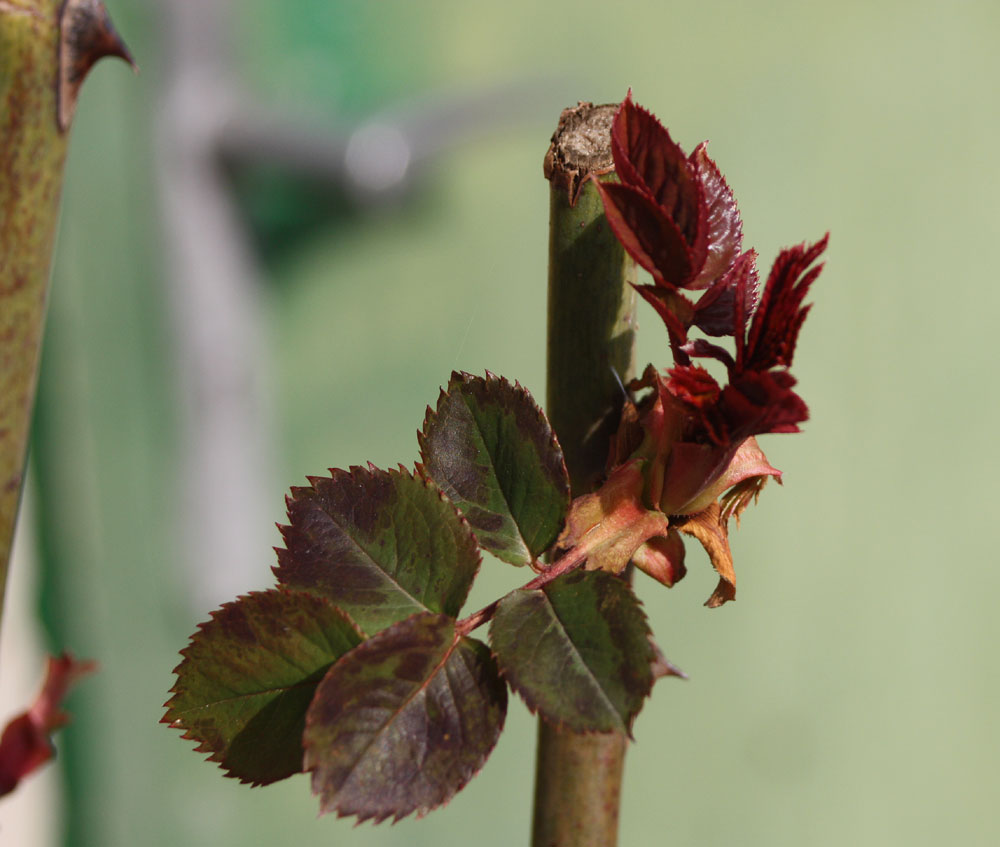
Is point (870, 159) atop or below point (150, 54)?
below

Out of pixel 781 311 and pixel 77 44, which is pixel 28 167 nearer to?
pixel 77 44

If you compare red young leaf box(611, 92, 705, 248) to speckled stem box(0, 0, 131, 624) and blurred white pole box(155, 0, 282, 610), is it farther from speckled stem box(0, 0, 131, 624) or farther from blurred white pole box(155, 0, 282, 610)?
blurred white pole box(155, 0, 282, 610)

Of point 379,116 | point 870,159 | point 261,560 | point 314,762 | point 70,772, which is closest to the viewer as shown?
point 314,762

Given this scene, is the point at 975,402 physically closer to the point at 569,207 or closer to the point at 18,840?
the point at 569,207

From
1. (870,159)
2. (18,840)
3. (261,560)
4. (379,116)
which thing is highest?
(379,116)

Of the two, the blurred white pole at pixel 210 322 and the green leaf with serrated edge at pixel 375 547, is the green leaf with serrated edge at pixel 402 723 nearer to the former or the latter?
the green leaf with serrated edge at pixel 375 547

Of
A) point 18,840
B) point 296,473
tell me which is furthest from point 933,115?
point 18,840

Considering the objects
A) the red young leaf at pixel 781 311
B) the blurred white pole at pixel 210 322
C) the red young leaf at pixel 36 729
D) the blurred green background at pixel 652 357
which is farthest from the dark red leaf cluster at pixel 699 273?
the blurred white pole at pixel 210 322
